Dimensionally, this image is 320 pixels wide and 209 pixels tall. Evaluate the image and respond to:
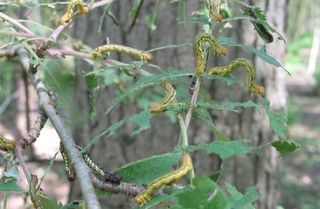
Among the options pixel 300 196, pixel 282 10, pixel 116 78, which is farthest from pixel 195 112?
pixel 300 196

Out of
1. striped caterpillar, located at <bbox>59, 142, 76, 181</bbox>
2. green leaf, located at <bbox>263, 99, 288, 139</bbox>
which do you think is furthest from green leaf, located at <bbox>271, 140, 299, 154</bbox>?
striped caterpillar, located at <bbox>59, 142, 76, 181</bbox>

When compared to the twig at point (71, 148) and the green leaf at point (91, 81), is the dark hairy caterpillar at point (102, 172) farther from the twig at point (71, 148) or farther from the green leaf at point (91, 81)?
the green leaf at point (91, 81)

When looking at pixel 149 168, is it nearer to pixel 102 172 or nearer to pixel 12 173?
pixel 102 172

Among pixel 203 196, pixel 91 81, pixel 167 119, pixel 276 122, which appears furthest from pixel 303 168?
pixel 203 196

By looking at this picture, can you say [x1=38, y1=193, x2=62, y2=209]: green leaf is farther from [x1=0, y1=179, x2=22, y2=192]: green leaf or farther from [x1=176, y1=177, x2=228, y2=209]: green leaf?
[x1=176, y1=177, x2=228, y2=209]: green leaf

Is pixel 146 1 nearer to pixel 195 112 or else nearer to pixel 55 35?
pixel 55 35
